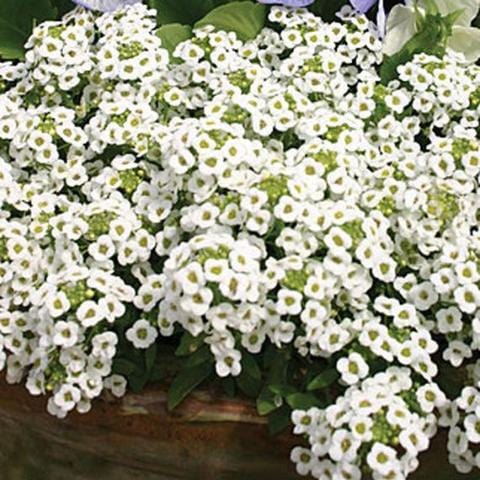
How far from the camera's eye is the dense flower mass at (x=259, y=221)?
124 centimetres

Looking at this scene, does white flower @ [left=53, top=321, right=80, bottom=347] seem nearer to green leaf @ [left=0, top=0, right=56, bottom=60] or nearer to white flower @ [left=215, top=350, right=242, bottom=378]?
white flower @ [left=215, top=350, right=242, bottom=378]

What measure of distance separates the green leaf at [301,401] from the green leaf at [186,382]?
0.10 metres

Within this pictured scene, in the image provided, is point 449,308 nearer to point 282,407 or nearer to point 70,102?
point 282,407

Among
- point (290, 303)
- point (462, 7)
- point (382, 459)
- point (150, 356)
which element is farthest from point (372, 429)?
point (462, 7)

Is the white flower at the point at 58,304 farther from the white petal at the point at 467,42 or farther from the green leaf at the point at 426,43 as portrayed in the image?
the white petal at the point at 467,42

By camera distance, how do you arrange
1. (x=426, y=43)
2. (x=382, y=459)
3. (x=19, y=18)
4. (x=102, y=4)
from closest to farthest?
(x=382, y=459)
(x=426, y=43)
(x=102, y=4)
(x=19, y=18)

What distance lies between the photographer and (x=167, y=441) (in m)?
1.33

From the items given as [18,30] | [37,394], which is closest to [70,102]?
[18,30]

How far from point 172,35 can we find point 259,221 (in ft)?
1.56

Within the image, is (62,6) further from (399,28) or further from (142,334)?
(142,334)

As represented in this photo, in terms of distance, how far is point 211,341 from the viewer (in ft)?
4.12

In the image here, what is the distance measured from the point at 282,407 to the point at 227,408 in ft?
0.19

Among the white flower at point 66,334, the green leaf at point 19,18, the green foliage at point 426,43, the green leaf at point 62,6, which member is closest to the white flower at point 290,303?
the white flower at point 66,334

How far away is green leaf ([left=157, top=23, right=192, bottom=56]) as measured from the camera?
1.67 metres
